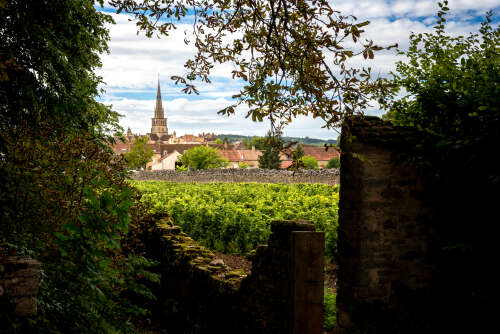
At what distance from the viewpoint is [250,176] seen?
38.2 metres

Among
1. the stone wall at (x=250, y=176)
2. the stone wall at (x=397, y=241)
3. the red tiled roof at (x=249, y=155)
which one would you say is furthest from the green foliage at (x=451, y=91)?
the red tiled roof at (x=249, y=155)

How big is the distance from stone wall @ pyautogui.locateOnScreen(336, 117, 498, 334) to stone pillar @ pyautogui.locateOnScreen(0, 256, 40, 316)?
375cm

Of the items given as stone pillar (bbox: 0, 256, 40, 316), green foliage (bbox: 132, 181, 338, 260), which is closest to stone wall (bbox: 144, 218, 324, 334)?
stone pillar (bbox: 0, 256, 40, 316)

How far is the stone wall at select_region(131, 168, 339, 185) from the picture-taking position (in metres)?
29.7

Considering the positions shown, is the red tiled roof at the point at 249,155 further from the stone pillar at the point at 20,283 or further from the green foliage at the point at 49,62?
the stone pillar at the point at 20,283

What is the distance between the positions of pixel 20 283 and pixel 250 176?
3479 cm

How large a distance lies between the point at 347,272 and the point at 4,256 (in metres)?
4.02

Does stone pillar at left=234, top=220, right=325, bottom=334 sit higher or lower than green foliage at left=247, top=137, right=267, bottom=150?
lower

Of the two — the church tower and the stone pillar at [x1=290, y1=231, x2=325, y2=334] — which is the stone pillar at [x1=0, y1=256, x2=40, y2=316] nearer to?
the stone pillar at [x1=290, y1=231, x2=325, y2=334]

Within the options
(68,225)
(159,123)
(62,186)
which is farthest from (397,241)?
(159,123)

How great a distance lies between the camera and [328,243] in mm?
10859

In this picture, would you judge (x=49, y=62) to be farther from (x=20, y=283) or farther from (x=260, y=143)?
(x=20, y=283)

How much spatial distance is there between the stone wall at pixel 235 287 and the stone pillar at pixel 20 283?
2.08 m

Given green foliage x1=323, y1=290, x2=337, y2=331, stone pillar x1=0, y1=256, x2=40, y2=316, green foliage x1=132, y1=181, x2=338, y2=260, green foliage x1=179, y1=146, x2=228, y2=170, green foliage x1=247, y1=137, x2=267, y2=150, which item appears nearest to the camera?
stone pillar x1=0, y1=256, x2=40, y2=316
